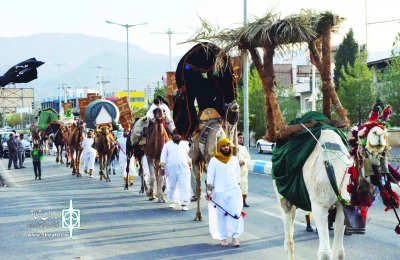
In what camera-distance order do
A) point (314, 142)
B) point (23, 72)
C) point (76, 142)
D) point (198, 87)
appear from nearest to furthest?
point (314, 142) < point (23, 72) < point (198, 87) < point (76, 142)

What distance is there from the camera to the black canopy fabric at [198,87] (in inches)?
574

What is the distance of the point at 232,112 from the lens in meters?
13.3

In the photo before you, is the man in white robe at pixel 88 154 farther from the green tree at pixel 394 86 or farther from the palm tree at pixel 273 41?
the green tree at pixel 394 86

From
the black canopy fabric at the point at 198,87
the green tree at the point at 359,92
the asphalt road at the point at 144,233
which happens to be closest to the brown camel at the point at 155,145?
the asphalt road at the point at 144,233

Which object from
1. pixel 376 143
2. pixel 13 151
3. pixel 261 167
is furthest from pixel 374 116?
pixel 13 151

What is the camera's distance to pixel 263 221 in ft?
45.3

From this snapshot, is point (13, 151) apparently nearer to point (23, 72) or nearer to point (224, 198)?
point (224, 198)

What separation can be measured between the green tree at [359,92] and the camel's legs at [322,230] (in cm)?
3760

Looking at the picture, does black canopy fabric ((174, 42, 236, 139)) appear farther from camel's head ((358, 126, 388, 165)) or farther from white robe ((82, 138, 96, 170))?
white robe ((82, 138, 96, 170))

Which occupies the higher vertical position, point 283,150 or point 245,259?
point 283,150

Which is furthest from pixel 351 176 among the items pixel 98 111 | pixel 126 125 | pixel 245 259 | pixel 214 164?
pixel 126 125

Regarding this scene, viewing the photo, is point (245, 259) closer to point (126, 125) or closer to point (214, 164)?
point (214, 164)

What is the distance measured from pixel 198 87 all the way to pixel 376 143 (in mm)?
8602

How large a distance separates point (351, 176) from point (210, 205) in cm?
480
